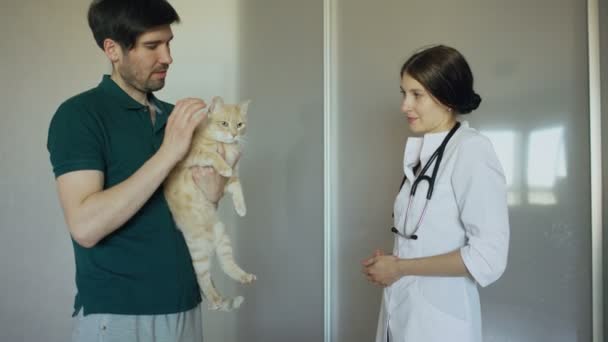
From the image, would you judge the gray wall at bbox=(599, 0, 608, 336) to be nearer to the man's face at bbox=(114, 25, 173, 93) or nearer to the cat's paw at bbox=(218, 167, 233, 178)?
the cat's paw at bbox=(218, 167, 233, 178)

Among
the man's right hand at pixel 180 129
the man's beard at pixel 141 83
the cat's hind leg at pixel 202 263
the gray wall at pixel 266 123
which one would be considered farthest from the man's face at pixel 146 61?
the gray wall at pixel 266 123

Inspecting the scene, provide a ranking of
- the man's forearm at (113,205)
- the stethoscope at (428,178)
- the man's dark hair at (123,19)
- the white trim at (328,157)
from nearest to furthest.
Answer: the man's forearm at (113,205) → the man's dark hair at (123,19) → the stethoscope at (428,178) → the white trim at (328,157)

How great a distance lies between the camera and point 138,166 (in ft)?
3.57

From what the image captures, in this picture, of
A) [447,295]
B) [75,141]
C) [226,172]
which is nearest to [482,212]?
[447,295]

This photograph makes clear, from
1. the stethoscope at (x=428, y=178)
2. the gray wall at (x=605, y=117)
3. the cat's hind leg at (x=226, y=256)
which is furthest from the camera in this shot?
the gray wall at (x=605, y=117)

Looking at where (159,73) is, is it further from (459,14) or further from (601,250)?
(601,250)

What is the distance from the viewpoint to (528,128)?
183cm

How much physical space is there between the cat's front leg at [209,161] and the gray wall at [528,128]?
1.14 m

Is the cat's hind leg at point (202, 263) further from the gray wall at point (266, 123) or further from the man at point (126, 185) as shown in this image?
the gray wall at point (266, 123)

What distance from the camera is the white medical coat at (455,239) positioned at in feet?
3.58

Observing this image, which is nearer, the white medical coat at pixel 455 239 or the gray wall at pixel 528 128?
the white medical coat at pixel 455 239

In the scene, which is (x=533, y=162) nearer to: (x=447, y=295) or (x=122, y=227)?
(x=447, y=295)

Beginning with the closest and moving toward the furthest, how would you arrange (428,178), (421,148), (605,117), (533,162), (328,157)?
(428,178) → (421,148) → (605,117) → (533,162) → (328,157)

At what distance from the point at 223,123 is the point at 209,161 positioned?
16 cm
